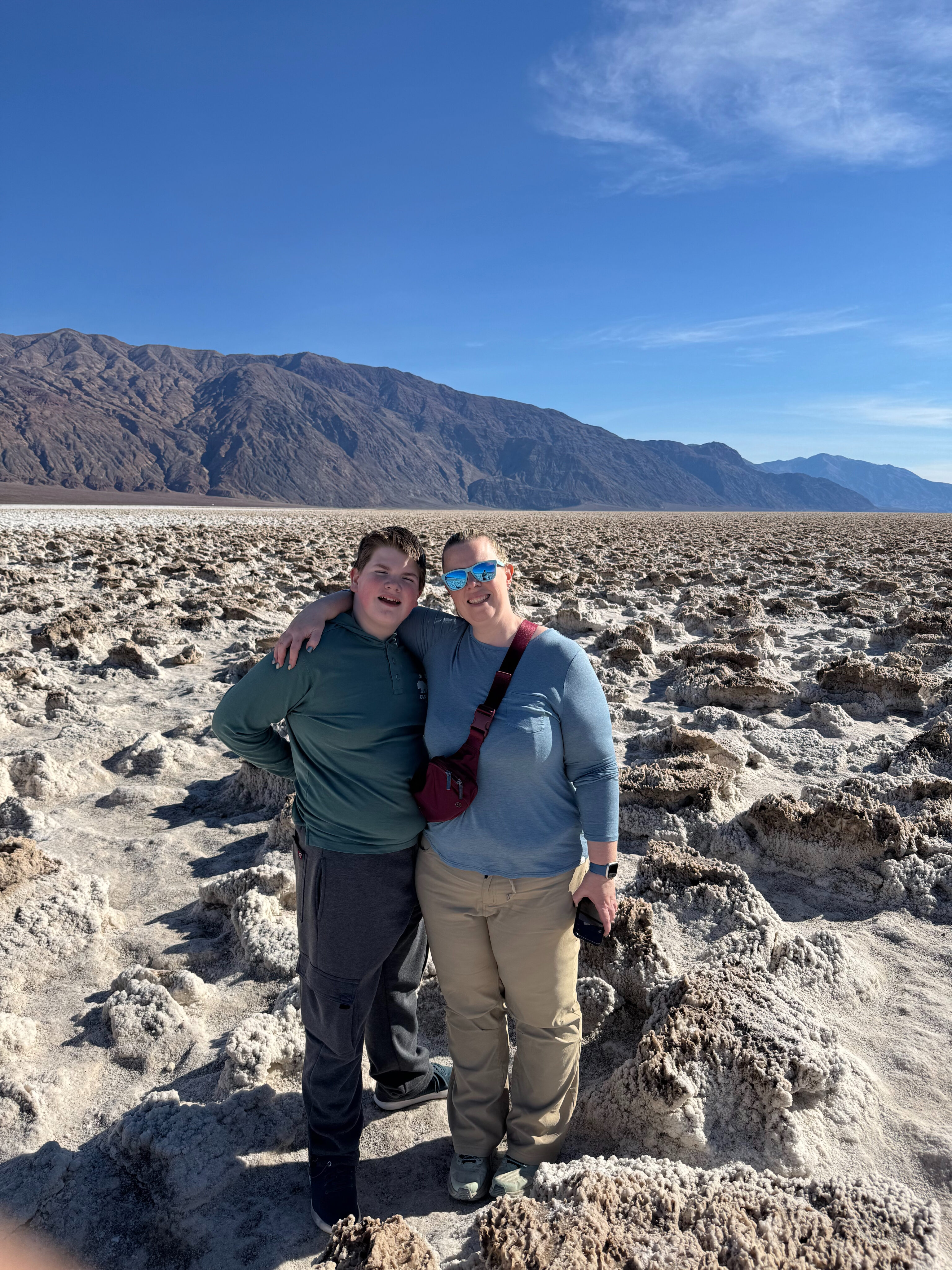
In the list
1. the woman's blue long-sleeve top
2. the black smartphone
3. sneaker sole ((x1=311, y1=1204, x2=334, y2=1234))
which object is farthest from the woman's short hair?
sneaker sole ((x1=311, y1=1204, x2=334, y2=1234))

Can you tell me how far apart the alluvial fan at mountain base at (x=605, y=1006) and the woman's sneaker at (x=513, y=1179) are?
102 mm

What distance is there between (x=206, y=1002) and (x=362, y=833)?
132 cm

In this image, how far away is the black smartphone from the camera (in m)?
2.01

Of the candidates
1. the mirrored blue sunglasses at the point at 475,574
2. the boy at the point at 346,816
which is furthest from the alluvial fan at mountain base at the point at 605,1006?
the mirrored blue sunglasses at the point at 475,574

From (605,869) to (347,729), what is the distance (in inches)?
31.0

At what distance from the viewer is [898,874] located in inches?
133

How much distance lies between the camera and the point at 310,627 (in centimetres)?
209

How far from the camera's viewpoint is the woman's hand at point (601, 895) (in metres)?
2.03

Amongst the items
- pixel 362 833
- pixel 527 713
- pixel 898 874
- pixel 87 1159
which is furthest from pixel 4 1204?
pixel 898 874

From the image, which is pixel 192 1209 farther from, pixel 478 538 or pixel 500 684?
pixel 478 538

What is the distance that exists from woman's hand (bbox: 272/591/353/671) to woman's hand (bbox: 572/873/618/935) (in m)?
0.98

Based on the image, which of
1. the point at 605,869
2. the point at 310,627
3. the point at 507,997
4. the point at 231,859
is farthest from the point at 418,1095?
the point at 231,859

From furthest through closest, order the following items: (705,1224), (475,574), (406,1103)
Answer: (406,1103) < (475,574) < (705,1224)

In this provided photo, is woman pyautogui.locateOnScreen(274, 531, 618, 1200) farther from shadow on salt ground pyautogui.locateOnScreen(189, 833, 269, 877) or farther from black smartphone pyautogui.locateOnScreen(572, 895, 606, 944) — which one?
shadow on salt ground pyautogui.locateOnScreen(189, 833, 269, 877)
